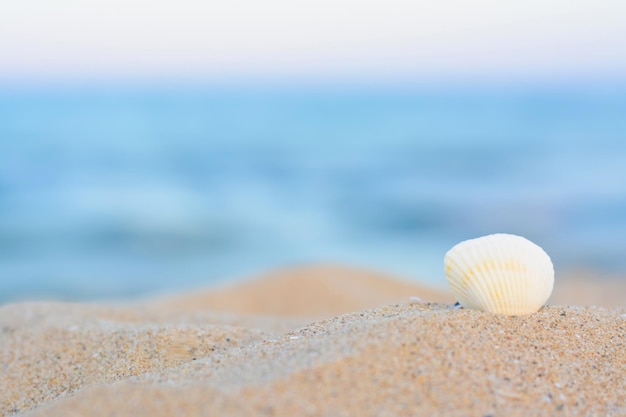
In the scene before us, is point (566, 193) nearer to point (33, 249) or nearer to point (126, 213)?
point (126, 213)

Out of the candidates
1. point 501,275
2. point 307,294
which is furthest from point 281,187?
point 501,275

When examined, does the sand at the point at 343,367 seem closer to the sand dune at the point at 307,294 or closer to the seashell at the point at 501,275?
the seashell at the point at 501,275

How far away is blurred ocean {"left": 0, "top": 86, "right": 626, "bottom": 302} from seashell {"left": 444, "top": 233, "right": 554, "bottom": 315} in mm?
6220

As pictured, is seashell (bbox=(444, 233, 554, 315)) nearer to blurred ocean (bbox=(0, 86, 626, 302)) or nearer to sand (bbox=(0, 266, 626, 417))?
sand (bbox=(0, 266, 626, 417))

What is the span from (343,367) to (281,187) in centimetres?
1435

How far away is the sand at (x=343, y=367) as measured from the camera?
5.24ft

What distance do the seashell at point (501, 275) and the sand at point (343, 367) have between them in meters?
0.06

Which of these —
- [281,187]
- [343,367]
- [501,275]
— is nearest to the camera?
[343,367]

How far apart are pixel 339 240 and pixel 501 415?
10.1 meters

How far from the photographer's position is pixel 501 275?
2.27 m

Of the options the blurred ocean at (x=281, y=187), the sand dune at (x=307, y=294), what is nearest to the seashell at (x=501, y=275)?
the sand dune at (x=307, y=294)

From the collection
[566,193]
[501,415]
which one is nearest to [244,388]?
[501,415]

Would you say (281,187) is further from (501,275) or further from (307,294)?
(501,275)

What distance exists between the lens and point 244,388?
1.62 m
